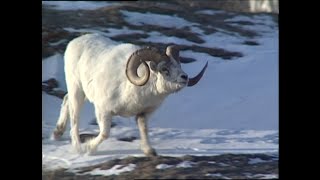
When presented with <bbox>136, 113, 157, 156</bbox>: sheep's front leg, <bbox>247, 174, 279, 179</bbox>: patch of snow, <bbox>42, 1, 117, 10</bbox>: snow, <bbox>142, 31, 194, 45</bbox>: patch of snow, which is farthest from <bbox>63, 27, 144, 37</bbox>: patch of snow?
<bbox>247, 174, 279, 179</bbox>: patch of snow

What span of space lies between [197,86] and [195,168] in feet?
8.78

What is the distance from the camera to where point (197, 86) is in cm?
1054

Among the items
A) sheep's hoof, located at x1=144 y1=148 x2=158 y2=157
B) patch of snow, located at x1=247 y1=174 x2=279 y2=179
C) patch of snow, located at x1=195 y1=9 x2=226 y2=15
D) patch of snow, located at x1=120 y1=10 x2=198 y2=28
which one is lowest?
patch of snow, located at x1=247 y1=174 x2=279 y2=179

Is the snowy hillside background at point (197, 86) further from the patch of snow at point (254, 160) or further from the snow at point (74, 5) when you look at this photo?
the patch of snow at point (254, 160)

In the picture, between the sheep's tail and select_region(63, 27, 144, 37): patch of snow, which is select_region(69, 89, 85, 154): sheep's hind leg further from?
select_region(63, 27, 144, 37): patch of snow

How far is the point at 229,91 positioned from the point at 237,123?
114cm

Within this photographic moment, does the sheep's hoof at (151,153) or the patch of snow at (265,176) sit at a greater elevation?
the sheep's hoof at (151,153)

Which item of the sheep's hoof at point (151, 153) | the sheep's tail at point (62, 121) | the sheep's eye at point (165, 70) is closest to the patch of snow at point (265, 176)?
the sheep's hoof at point (151, 153)

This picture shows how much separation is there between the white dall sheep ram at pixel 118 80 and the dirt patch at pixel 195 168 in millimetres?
289

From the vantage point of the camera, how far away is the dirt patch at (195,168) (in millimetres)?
7844

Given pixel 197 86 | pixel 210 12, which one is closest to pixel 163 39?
pixel 197 86

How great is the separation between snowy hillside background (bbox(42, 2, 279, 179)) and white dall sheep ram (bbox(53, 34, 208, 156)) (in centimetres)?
40

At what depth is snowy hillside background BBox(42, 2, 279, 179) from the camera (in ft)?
28.4
